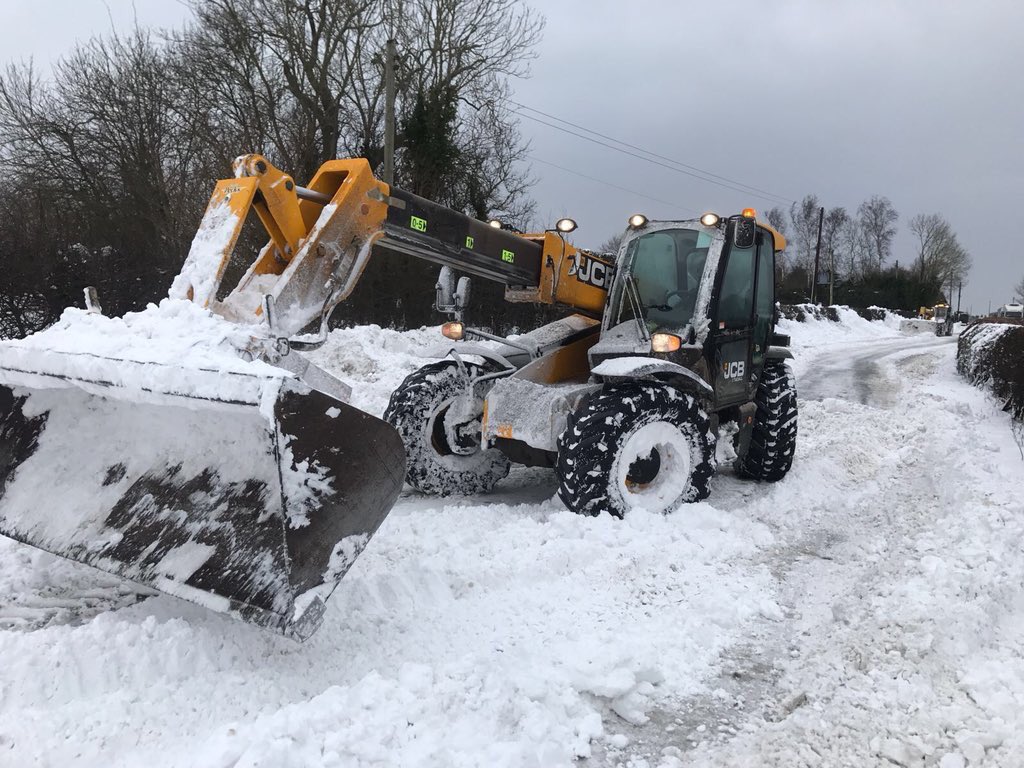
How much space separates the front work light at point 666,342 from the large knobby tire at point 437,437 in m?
1.41

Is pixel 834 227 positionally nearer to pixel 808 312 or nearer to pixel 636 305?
pixel 808 312

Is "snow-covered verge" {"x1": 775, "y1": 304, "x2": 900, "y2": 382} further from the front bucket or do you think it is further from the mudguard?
the front bucket

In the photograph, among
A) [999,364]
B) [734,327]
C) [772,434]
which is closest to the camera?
[734,327]

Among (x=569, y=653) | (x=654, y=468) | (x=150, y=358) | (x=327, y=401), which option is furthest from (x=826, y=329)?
(x=150, y=358)

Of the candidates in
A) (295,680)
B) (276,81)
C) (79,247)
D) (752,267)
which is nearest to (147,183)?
(276,81)

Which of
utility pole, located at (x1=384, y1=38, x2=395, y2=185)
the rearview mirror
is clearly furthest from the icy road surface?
utility pole, located at (x1=384, y1=38, x2=395, y2=185)

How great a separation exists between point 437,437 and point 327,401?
2.59 m

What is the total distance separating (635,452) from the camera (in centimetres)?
437

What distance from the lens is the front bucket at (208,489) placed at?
8.38ft

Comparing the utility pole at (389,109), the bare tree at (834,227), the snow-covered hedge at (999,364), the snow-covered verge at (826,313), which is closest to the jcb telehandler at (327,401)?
the snow-covered hedge at (999,364)

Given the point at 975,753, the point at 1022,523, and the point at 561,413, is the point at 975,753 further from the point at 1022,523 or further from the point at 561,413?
the point at 561,413

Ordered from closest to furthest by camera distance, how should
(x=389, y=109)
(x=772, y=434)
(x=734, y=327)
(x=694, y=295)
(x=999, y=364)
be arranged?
(x=694, y=295), (x=734, y=327), (x=772, y=434), (x=999, y=364), (x=389, y=109)

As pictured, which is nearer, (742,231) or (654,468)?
(654,468)

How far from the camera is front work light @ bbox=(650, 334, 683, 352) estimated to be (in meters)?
4.57
